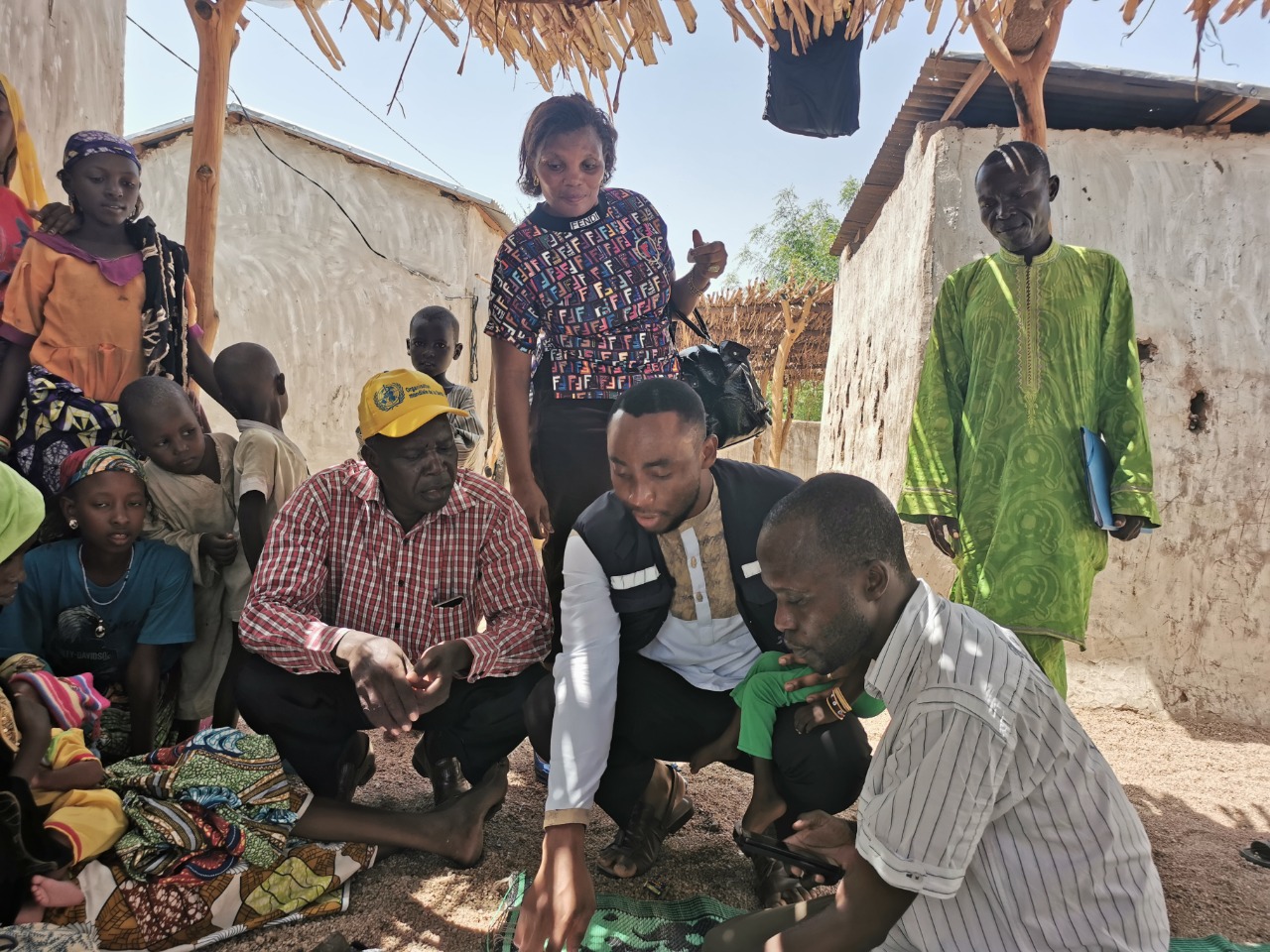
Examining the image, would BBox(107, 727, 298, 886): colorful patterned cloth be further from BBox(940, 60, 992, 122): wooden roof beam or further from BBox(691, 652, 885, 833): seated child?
BBox(940, 60, 992, 122): wooden roof beam

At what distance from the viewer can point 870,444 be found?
5.75 m

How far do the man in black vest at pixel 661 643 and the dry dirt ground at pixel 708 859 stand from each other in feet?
0.62

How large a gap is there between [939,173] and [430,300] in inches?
282

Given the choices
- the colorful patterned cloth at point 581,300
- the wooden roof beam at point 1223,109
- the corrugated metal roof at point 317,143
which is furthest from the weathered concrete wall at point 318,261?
the wooden roof beam at point 1223,109

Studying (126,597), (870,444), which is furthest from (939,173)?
(126,597)

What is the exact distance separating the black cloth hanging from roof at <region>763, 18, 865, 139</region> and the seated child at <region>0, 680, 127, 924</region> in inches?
134

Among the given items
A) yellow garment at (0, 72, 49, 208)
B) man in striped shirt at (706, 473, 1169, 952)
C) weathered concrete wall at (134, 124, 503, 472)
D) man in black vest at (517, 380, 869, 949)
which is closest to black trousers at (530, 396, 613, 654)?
man in black vest at (517, 380, 869, 949)

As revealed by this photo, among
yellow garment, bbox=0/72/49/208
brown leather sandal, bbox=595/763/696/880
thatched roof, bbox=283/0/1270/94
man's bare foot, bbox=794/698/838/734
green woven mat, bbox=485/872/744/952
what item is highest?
thatched roof, bbox=283/0/1270/94

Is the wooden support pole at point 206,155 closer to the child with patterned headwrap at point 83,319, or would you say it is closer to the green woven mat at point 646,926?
the child with patterned headwrap at point 83,319

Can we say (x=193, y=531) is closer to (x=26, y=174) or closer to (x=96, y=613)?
(x=96, y=613)

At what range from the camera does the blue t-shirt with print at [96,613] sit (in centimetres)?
256

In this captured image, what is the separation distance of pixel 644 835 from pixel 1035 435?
65.1 inches

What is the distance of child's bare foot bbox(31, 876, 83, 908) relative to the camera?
193 cm

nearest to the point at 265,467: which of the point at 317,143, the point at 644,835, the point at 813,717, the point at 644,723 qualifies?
the point at 644,723
